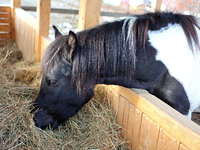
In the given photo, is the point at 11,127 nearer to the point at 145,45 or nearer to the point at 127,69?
the point at 127,69

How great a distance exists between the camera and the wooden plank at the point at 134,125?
1815 mm

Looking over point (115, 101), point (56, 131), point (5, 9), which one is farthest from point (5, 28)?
point (115, 101)

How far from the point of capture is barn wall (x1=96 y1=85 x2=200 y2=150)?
1.33 meters

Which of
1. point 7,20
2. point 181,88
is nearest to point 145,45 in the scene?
point 181,88

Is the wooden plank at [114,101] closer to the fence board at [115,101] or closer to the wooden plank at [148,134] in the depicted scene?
the fence board at [115,101]

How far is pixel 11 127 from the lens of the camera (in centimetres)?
176

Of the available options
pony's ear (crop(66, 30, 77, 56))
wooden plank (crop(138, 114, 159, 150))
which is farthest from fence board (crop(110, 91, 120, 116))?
pony's ear (crop(66, 30, 77, 56))

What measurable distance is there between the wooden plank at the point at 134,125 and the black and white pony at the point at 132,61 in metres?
0.22

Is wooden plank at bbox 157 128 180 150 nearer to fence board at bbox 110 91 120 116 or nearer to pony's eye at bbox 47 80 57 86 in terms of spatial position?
fence board at bbox 110 91 120 116

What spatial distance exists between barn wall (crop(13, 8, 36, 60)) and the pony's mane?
2.59 metres

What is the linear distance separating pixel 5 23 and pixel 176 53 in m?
5.33

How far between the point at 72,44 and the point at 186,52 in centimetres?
90

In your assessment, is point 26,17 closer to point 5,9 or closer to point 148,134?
point 5,9

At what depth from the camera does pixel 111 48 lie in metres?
1.75
